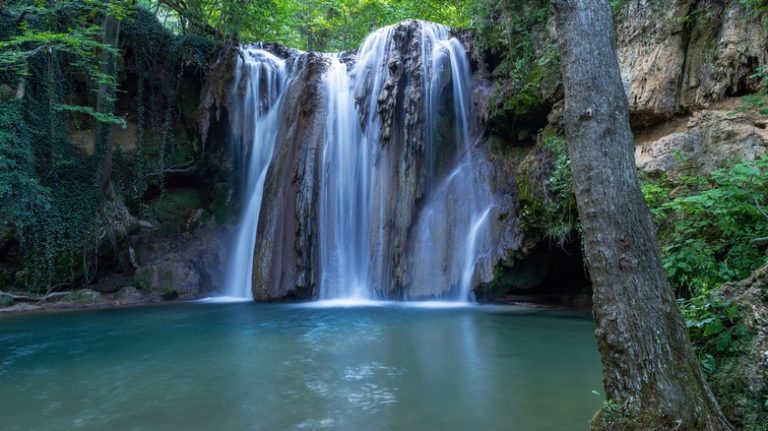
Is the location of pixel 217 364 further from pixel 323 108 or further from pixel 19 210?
pixel 323 108

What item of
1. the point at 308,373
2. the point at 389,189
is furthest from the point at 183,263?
the point at 308,373

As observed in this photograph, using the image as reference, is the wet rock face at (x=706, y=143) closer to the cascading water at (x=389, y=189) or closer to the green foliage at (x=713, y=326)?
the green foliage at (x=713, y=326)

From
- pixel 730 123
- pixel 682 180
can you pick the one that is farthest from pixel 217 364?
pixel 730 123

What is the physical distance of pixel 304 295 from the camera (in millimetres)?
12469

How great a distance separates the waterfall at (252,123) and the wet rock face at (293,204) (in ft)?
2.89

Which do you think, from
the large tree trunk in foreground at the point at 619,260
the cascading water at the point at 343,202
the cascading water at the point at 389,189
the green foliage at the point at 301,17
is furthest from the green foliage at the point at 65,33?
the large tree trunk in foreground at the point at 619,260

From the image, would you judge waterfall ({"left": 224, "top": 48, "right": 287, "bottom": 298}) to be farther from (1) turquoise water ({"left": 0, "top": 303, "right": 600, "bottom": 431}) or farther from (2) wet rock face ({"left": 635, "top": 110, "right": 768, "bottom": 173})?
(2) wet rock face ({"left": 635, "top": 110, "right": 768, "bottom": 173})

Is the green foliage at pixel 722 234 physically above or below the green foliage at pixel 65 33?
below

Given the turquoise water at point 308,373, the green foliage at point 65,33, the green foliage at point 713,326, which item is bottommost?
the turquoise water at point 308,373

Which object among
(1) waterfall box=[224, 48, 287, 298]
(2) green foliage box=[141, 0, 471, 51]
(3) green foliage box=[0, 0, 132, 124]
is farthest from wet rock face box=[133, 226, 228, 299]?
(2) green foliage box=[141, 0, 471, 51]

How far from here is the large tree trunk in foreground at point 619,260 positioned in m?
2.58

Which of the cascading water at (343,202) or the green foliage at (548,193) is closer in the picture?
the green foliage at (548,193)

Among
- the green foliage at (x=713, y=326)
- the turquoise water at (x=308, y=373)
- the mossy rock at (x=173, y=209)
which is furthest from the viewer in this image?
the mossy rock at (x=173, y=209)

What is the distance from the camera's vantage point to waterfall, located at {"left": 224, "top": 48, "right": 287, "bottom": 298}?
14.8m
